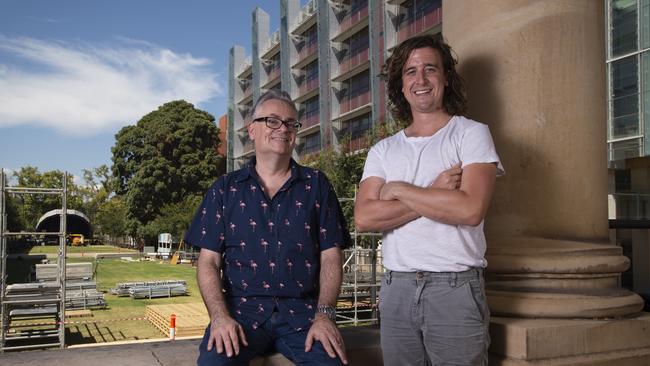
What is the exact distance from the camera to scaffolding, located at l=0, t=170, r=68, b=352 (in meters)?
12.9

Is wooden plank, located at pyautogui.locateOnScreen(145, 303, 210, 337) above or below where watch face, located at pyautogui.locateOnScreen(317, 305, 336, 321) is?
below

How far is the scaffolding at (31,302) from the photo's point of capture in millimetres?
12909

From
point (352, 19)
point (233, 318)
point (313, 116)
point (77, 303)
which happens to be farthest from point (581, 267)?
point (313, 116)

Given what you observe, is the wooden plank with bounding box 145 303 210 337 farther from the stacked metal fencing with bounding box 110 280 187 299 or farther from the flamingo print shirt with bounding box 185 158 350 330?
the flamingo print shirt with bounding box 185 158 350 330

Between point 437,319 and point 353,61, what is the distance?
1416 inches

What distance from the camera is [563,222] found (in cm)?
302

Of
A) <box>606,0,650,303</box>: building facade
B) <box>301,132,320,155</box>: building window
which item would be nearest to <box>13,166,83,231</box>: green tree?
<box>301,132,320,155</box>: building window

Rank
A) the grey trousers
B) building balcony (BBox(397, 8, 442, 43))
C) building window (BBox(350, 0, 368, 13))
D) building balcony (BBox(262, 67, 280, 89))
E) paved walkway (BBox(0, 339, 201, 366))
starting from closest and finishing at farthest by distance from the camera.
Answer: the grey trousers → paved walkway (BBox(0, 339, 201, 366)) → building balcony (BBox(397, 8, 442, 43)) → building window (BBox(350, 0, 368, 13)) → building balcony (BBox(262, 67, 280, 89))

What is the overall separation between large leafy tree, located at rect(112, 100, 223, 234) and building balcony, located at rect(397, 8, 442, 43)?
79.8 feet

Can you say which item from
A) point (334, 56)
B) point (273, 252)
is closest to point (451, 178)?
point (273, 252)

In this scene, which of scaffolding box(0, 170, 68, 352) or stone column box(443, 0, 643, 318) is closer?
stone column box(443, 0, 643, 318)

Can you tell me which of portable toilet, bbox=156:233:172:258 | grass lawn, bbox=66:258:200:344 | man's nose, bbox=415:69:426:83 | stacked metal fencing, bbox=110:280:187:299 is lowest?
grass lawn, bbox=66:258:200:344

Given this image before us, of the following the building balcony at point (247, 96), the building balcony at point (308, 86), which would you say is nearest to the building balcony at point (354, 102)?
the building balcony at point (308, 86)

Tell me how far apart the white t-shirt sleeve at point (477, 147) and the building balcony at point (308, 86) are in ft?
134
